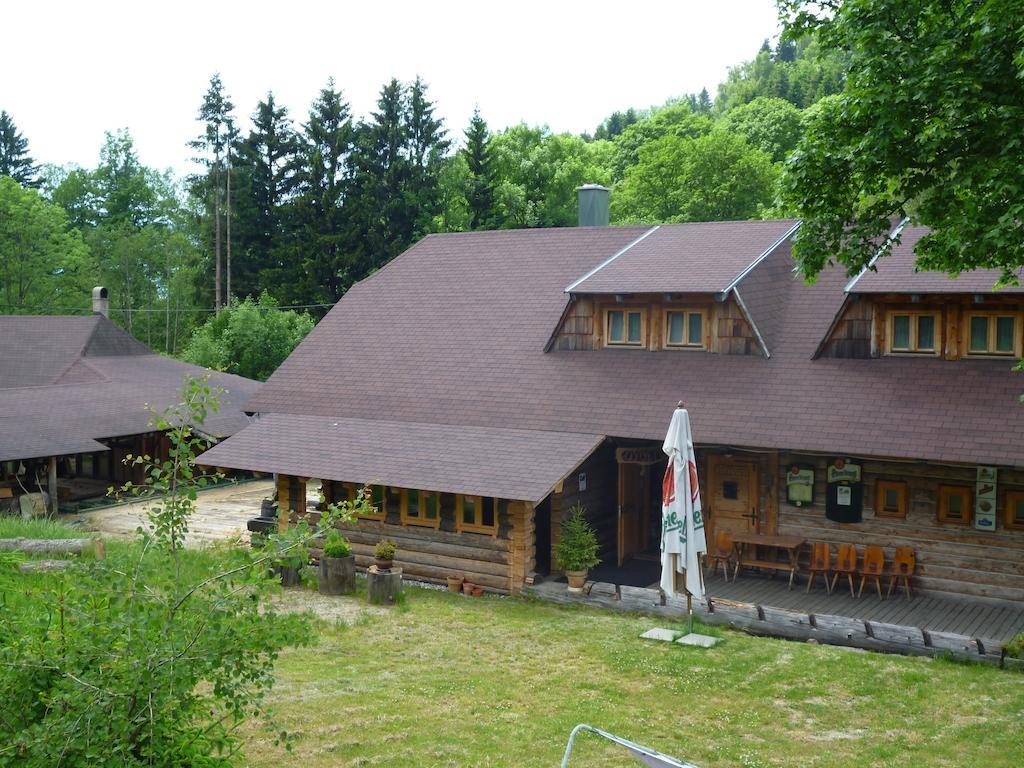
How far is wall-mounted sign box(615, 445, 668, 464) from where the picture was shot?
65.7 feet

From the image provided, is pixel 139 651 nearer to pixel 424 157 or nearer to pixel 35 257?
pixel 424 157

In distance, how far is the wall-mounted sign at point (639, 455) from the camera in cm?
2002

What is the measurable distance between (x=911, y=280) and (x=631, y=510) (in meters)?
6.99

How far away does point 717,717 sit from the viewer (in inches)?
472

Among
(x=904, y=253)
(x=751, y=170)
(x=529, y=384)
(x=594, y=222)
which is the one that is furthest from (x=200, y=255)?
(x=904, y=253)

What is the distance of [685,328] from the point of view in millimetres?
21312

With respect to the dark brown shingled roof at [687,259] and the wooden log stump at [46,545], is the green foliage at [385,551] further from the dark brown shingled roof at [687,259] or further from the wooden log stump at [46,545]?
the dark brown shingled roof at [687,259]

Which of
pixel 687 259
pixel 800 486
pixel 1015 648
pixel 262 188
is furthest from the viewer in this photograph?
pixel 262 188

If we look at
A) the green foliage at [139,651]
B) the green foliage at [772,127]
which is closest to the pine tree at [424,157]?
the green foliage at [772,127]

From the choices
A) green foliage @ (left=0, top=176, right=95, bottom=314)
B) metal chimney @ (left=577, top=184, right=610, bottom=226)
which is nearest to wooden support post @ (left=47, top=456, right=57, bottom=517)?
metal chimney @ (left=577, top=184, right=610, bottom=226)

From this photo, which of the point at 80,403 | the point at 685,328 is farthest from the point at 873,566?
the point at 80,403

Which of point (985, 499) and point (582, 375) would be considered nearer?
point (985, 499)

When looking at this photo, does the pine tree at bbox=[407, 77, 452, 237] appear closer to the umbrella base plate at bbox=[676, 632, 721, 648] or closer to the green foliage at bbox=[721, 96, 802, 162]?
the green foliage at bbox=[721, 96, 802, 162]

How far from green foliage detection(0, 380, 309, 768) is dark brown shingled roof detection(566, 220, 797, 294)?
46.1ft
